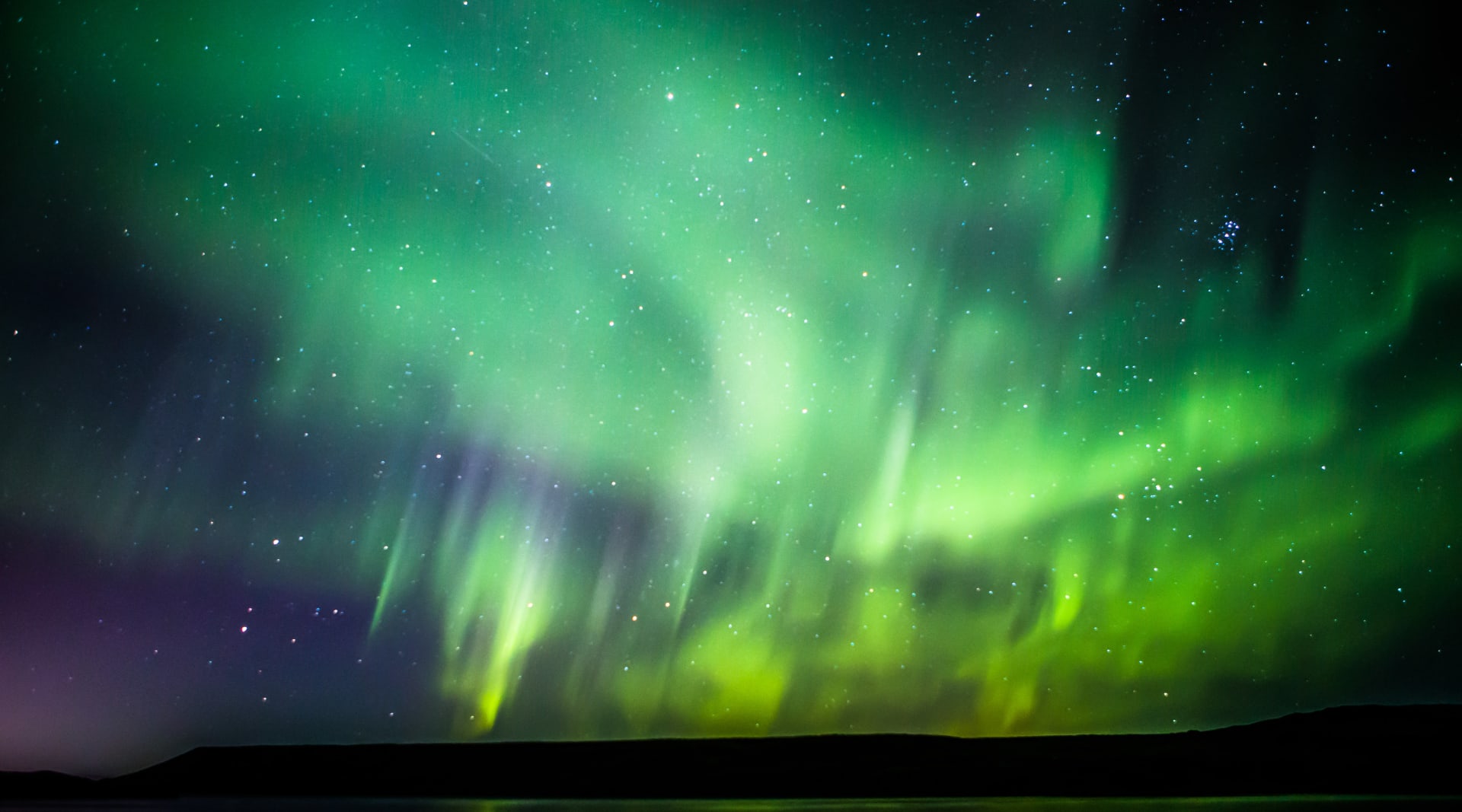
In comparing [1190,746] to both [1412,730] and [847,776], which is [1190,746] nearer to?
[1412,730]

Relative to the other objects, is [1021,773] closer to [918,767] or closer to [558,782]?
[918,767]

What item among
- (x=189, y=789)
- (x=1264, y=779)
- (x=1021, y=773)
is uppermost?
(x=1264, y=779)

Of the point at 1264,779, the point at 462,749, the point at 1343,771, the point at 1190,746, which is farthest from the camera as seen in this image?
the point at 462,749

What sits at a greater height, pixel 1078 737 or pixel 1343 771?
pixel 1343 771

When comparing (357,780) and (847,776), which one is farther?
(357,780)

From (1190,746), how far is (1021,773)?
35.0 feet

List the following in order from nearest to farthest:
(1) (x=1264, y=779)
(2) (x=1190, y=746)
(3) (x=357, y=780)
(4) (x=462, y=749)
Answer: (1) (x=1264, y=779) < (2) (x=1190, y=746) < (3) (x=357, y=780) < (4) (x=462, y=749)

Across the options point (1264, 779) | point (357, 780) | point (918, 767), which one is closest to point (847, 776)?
point (918, 767)

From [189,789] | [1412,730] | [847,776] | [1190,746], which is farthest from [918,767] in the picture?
[189,789]

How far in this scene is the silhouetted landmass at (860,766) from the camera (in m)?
48.6

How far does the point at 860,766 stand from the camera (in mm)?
57188

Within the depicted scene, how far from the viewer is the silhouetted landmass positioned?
1913 inches

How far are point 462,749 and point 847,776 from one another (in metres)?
30.6

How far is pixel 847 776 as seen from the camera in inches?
2140
